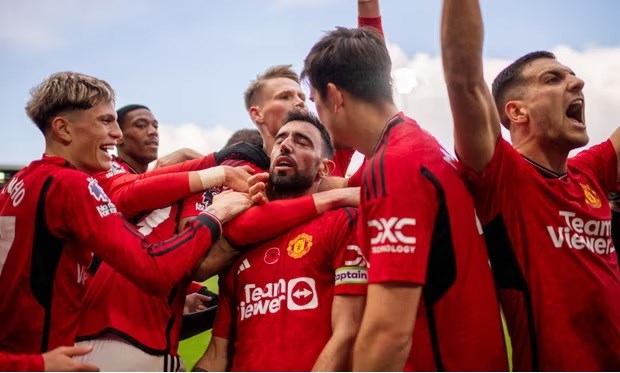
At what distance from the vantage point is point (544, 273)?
91.4 inches

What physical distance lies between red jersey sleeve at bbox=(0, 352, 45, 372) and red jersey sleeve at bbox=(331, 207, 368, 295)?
120 centimetres

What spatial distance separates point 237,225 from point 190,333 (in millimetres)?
1327

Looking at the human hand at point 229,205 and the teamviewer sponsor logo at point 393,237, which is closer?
the teamviewer sponsor logo at point 393,237

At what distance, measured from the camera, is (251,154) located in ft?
12.3

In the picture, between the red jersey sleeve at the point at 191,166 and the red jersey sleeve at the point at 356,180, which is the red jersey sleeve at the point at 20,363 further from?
the red jersey sleeve at the point at 356,180

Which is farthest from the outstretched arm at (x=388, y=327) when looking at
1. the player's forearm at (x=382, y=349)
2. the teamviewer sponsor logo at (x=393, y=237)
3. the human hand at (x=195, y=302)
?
the human hand at (x=195, y=302)

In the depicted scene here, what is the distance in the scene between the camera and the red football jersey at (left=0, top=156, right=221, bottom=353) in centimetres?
275

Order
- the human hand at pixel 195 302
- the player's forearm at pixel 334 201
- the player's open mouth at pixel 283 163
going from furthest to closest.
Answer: the human hand at pixel 195 302, the player's open mouth at pixel 283 163, the player's forearm at pixel 334 201

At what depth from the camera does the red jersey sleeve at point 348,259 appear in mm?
2629

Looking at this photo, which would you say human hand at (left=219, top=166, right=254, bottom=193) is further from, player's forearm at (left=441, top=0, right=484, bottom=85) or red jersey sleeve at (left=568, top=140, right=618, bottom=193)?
red jersey sleeve at (left=568, top=140, right=618, bottom=193)

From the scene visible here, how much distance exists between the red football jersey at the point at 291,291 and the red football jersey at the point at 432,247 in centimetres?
57

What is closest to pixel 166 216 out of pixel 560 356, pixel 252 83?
pixel 252 83

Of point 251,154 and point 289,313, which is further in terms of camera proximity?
point 251,154

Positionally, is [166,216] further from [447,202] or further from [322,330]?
[447,202]
